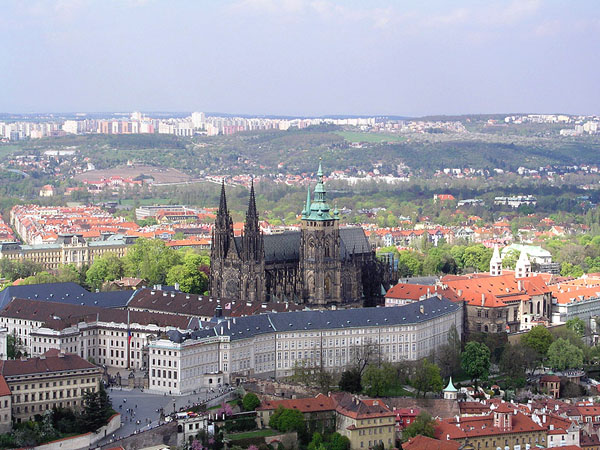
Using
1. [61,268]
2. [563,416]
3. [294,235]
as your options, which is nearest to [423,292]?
[294,235]

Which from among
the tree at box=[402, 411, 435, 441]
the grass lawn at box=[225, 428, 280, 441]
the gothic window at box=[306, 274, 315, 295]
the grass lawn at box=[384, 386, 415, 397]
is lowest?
the grass lawn at box=[225, 428, 280, 441]

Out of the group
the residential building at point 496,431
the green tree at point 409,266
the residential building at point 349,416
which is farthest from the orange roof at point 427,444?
the green tree at point 409,266

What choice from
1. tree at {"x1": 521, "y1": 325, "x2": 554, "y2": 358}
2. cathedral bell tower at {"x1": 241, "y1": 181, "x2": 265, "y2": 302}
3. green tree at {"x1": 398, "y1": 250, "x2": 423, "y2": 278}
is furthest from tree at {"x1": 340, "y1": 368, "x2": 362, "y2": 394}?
green tree at {"x1": 398, "y1": 250, "x2": 423, "y2": 278}

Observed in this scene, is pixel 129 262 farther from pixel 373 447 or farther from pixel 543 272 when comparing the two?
pixel 373 447

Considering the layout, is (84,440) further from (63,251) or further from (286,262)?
(63,251)

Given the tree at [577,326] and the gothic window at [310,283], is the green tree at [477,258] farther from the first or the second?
the gothic window at [310,283]

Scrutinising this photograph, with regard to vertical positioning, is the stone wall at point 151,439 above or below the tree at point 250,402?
below

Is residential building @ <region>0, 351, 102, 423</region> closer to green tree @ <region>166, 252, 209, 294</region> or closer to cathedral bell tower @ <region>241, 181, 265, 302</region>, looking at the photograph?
cathedral bell tower @ <region>241, 181, 265, 302</region>
